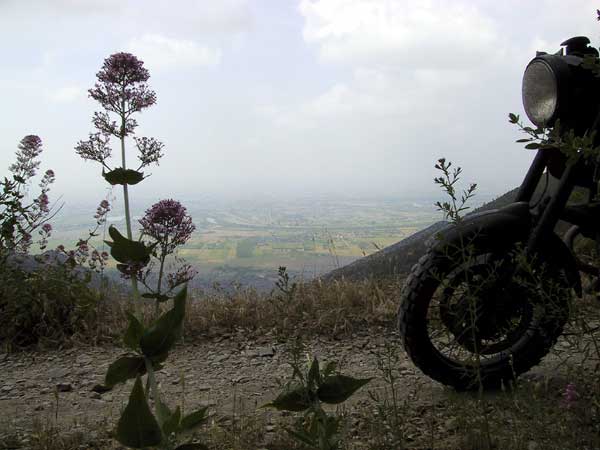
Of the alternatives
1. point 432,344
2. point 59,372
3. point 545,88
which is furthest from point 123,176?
point 59,372

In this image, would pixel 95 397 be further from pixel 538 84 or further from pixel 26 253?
pixel 538 84

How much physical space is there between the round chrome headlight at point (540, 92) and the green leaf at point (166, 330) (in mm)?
2348

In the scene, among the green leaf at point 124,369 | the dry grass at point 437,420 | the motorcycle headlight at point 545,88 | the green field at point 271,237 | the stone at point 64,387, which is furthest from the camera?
the green field at point 271,237

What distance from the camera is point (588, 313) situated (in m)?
4.61

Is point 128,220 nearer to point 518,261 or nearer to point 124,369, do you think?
point 124,369

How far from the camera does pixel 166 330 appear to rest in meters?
1.48

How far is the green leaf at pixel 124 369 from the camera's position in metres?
1.54

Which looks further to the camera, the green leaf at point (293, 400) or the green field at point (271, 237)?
the green field at point (271, 237)

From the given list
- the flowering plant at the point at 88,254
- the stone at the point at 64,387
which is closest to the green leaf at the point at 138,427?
the stone at the point at 64,387

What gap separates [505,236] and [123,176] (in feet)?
7.12

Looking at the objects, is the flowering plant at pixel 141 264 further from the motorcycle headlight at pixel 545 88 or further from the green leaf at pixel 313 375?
the motorcycle headlight at pixel 545 88

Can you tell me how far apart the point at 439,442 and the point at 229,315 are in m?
2.77

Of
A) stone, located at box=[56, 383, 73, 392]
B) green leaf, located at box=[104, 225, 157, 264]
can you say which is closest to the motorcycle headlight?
green leaf, located at box=[104, 225, 157, 264]

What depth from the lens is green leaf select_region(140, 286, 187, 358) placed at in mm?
1462
